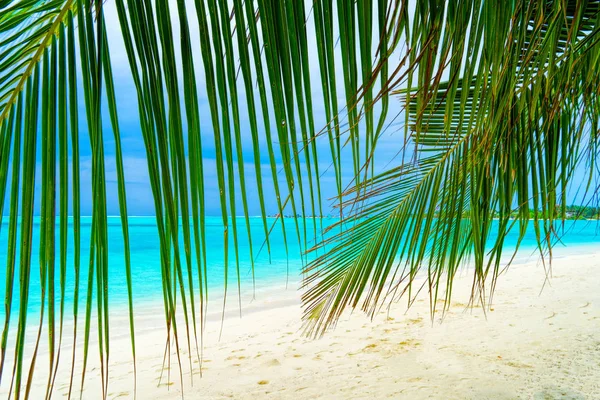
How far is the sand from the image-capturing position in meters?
2.60

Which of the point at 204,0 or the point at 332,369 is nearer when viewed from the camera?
the point at 204,0

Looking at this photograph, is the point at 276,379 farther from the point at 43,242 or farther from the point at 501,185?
the point at 43,242

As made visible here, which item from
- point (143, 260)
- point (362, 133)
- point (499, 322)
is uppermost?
point (362, 133)

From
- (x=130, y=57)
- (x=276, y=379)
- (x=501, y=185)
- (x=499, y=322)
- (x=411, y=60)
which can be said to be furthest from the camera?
(x=499, y=322)

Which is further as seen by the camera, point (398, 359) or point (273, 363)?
point (273, 363)

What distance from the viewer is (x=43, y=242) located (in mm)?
362

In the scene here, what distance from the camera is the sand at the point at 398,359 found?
102 inches

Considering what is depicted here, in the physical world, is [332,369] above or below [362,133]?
below

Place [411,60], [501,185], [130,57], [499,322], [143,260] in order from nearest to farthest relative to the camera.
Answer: [130,57] < [411,60] < [501,185] < [499,322] < [143,260]

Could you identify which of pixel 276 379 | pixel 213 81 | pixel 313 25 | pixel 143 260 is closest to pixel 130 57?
pixel 213 81

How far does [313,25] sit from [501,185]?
86cm

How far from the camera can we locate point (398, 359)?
3152 mm

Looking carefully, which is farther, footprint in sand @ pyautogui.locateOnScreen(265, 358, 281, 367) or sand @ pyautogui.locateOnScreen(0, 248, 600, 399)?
footprint in sand @ pyautogui.locateOnScreen(265, 358, 281, 367)

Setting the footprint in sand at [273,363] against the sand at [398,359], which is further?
the footprint in sand at [273,363]
